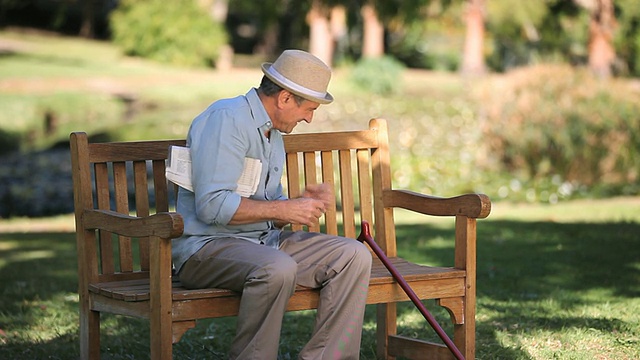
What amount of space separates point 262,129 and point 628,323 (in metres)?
2.48

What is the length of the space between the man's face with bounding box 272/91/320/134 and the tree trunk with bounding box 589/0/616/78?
58.6 feet

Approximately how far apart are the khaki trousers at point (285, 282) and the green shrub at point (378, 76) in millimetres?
19324

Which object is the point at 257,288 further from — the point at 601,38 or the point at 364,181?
the point at 601,38

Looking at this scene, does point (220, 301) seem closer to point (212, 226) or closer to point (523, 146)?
point (212, 226)

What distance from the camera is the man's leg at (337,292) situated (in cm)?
406

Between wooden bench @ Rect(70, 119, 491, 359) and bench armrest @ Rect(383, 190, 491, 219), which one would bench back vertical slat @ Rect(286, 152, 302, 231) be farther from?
bench armrest @ Rect(383, 190, 491, 219)

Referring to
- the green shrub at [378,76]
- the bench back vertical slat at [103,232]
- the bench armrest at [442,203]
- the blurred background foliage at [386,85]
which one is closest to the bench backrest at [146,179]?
the bench back vertical slat at [103,232]

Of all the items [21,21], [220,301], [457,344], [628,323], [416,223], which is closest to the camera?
[220,301]

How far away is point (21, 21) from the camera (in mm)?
36219

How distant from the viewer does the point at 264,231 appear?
4.27m

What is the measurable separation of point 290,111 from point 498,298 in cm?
266

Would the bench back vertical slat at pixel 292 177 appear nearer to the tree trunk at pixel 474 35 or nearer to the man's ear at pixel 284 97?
the man's ear at pixel 284 97

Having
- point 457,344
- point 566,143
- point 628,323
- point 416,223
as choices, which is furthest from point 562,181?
point 457,344

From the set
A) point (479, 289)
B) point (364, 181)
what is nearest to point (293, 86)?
point (364, 181)
